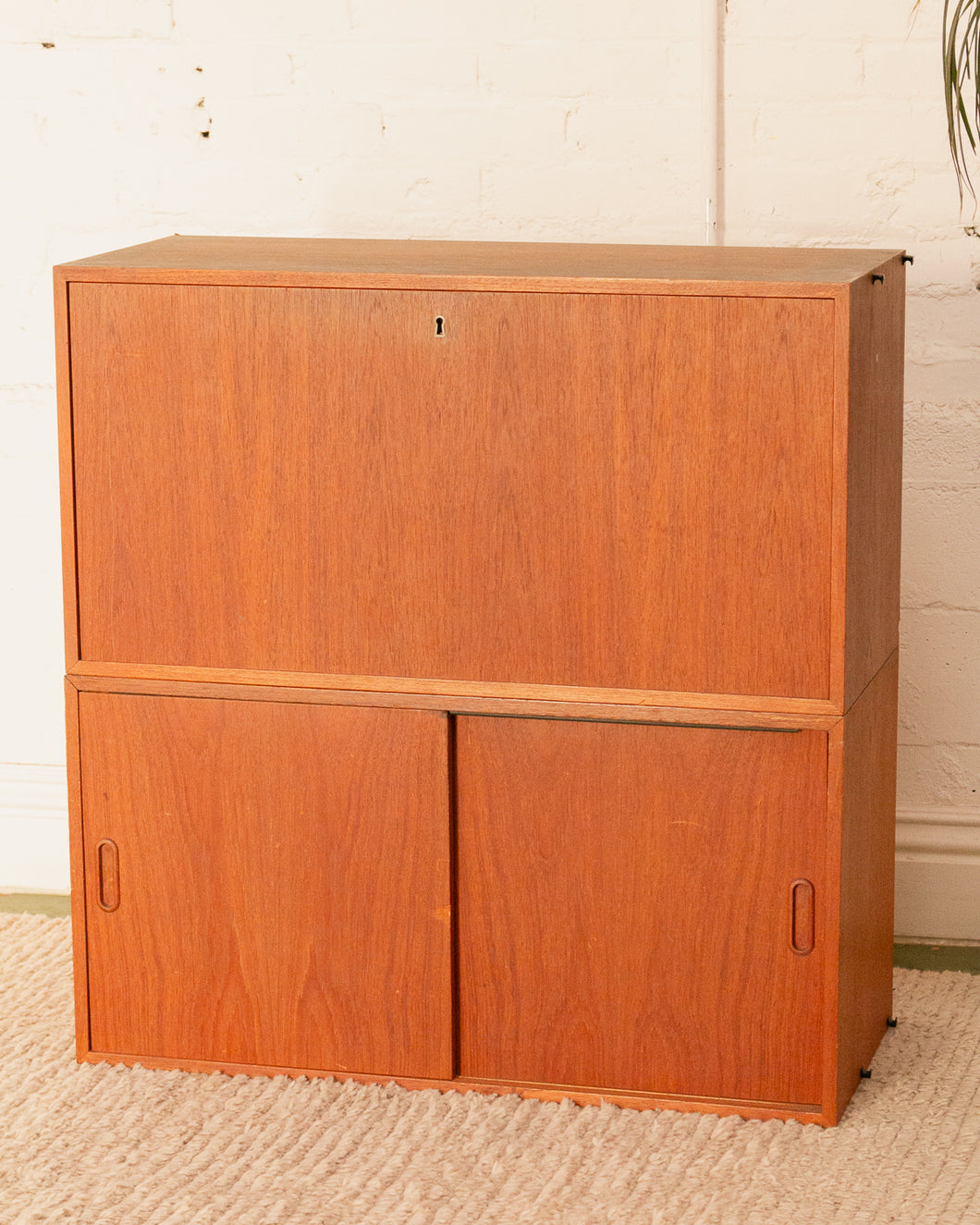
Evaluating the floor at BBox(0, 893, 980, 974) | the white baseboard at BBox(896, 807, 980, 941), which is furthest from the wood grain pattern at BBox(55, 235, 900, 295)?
the floor at BBox(0, 893, 980, 974)

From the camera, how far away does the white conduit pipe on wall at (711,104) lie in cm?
222

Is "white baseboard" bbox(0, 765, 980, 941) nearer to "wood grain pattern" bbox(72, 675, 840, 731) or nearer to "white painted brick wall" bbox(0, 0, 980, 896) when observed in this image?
"white painted brick wall" bbox(0, 0, 980, 896)

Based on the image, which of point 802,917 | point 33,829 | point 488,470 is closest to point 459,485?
point 488,470

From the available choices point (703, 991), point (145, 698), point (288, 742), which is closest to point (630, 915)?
point (703, 991)

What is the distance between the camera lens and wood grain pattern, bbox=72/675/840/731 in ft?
5.90

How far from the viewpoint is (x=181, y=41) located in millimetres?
2365

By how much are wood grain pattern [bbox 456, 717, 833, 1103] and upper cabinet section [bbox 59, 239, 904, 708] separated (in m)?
0.09

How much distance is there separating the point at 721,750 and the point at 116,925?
74cm

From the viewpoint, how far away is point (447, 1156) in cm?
181

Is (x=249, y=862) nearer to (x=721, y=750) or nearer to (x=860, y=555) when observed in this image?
(x=721, y=750)

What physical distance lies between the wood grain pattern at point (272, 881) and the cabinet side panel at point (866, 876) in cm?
44

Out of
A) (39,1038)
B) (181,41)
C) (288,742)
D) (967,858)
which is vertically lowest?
(39,1038)

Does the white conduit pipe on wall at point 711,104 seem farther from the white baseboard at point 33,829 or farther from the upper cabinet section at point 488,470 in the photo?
the white baseboard at point 33,829

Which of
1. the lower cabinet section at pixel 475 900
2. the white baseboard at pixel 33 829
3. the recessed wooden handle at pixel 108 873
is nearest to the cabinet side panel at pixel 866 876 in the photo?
the lower cabinet section at pixel 475 900
